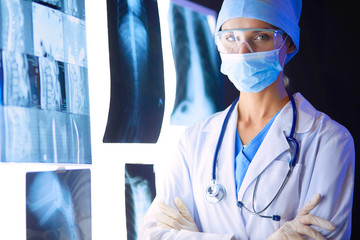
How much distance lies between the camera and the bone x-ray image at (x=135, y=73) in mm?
1690

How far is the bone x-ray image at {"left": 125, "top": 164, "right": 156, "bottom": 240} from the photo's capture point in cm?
175

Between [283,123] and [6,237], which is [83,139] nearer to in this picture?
[6,237]

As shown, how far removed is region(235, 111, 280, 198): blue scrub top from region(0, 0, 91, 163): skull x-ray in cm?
50

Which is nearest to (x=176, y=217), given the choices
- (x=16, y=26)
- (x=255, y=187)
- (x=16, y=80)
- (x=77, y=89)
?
(x=255, y=187)

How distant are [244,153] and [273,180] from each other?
0.50 ft

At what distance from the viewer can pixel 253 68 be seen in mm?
1491

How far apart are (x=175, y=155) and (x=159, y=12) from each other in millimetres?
661

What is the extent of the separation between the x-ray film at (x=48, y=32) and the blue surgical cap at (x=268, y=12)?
54cm

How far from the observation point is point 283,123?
152 cm

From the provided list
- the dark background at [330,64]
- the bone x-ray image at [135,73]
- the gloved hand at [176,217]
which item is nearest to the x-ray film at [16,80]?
the bone x-ray image at [135,73]

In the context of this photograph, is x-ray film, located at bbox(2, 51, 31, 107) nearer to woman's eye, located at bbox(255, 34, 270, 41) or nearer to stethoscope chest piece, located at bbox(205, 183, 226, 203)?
stethoscope chest piece, located at bbox(205, 183, 226, 203)

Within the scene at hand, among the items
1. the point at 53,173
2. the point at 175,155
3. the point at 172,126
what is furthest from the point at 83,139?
the point at 172,126

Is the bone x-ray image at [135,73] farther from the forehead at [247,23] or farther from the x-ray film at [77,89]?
the forehead at [247,23]

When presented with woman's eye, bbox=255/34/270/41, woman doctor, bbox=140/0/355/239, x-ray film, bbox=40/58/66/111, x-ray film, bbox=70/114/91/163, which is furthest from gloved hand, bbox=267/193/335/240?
x-ray film, bbox=40/58/66/111
